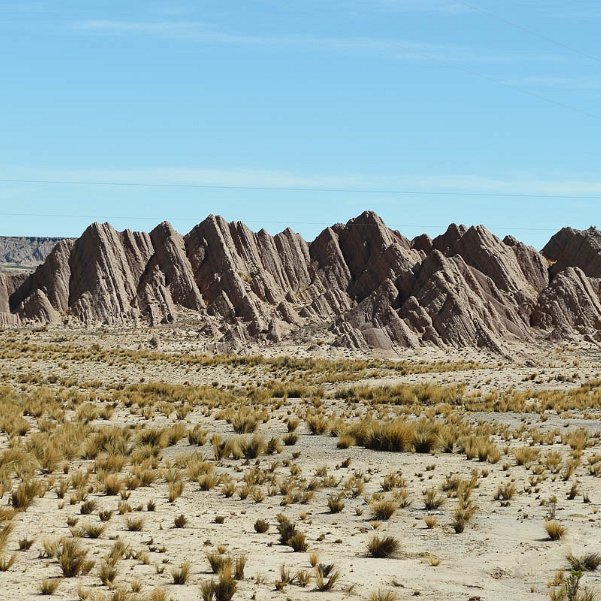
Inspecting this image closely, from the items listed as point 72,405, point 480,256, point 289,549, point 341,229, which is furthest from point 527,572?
point 341,229

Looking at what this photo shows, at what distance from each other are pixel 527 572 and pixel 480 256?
76051mm

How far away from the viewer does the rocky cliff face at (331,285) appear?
238 ft

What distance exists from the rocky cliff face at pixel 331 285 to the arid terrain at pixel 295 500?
3535cm

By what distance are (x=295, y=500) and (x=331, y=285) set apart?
85.8 meters

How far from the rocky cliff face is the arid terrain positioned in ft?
116

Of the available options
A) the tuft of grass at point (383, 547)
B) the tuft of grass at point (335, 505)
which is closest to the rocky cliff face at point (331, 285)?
the tuft of grass at point (335, 505)

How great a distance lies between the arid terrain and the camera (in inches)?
469

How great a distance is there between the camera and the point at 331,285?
10269 cm

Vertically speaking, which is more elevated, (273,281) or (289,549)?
(273,281)

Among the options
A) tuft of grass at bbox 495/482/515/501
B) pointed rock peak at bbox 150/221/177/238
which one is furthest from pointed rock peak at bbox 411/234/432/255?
tuft of grass at bbox 495/482/515/501

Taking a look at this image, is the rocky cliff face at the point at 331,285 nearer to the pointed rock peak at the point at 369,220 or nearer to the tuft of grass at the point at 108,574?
the pointed rock peak at the point at 369,220

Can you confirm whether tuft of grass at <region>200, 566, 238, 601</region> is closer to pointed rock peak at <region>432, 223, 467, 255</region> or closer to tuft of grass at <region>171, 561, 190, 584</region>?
tuft of grass at <region>171, 561, 190, 584</region>

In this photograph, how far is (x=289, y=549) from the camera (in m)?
13.6

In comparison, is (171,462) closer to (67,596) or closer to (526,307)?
(67,596)
